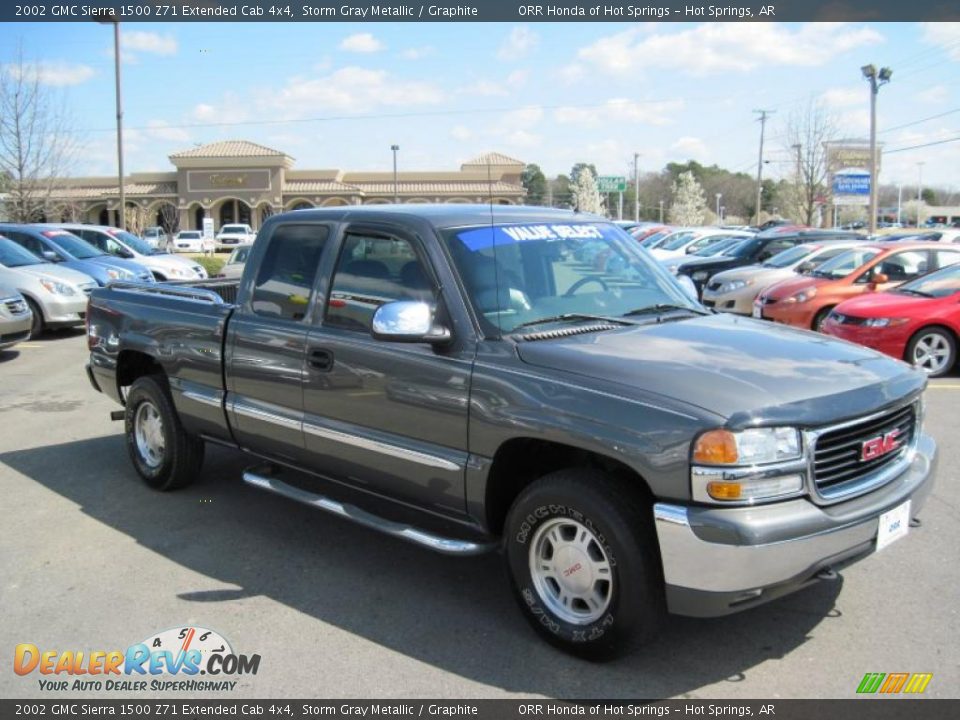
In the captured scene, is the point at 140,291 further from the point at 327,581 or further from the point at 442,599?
the point at 442,599

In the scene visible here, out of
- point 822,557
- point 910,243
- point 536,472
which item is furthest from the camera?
point 910,243

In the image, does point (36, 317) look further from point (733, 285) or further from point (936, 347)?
point (936, 347)

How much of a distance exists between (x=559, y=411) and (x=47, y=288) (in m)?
13.0

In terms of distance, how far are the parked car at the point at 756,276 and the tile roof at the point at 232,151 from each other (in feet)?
166

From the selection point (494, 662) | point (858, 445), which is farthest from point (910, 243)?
point (494, 662)

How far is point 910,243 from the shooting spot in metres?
12.2

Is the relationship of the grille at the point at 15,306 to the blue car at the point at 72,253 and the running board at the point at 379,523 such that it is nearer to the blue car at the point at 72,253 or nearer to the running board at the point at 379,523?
the blue car at the point at 72,253

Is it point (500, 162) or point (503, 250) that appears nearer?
point (503, 250)

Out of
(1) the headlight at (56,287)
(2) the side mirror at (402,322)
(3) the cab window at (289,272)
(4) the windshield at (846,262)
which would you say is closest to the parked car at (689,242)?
(4) the windshield at (846,262)

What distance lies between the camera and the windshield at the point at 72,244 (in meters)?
16.8

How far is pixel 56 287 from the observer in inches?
559

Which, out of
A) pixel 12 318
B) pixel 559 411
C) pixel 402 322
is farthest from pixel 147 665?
pixel 12 318

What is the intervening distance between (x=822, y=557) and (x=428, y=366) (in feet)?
6.29

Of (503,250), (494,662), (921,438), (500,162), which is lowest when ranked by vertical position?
(494,662)
